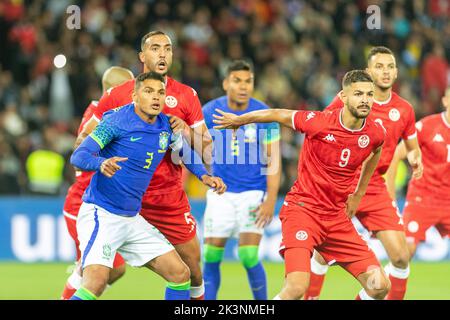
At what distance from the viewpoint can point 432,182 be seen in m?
9.89

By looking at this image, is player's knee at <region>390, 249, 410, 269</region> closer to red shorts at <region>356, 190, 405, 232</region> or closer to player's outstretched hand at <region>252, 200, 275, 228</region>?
red shorts at <region>356, 190, 405, 232</region>

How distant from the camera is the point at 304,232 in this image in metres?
7.65

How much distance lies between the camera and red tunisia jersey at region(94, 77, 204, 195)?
8055mm

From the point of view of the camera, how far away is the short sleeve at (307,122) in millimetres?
7676

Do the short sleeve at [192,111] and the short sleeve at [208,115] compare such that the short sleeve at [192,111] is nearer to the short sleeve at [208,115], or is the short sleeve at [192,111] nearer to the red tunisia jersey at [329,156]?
the red tunisia jersey at [329,156]

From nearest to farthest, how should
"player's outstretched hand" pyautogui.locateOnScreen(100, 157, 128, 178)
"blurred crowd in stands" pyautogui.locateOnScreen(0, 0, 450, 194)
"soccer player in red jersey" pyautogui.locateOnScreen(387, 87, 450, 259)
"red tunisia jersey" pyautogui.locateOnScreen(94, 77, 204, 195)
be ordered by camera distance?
"player's outstretched hand" pyautogui.locateOnScreen(100, 157, 128, 178) → "red tunisia jersey" pyautogui.locateOnScreen(94, 77, 204, 195) → "soccer player in red jersey" pyautogui.locateOnScreen(387, 87, 450, 259) → "blurred crowd in stands" pyautogui.locateOnScreen(0, 0, 450, 194)

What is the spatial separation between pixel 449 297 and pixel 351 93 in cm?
392

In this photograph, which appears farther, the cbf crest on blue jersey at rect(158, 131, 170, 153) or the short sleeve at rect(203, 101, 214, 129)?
the short sleeve at rect(203, 101, 214, 129)

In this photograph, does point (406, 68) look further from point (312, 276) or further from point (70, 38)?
point (312, 276)

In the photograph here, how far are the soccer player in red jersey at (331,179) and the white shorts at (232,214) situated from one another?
1921mm

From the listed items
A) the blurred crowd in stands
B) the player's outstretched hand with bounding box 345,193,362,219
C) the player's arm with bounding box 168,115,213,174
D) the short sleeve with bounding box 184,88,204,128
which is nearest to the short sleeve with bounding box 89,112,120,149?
the player's arm with bounding box 168,115,213,174

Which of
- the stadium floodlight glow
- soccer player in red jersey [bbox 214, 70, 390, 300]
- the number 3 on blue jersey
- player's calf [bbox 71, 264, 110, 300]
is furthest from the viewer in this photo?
the stadium floodlight glow
